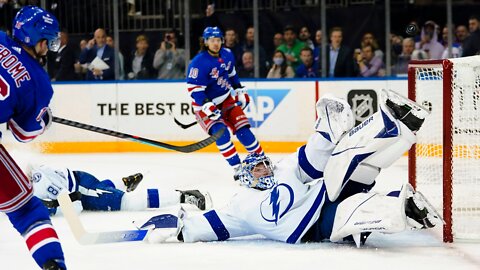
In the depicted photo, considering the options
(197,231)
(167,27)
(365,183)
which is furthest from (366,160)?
(167,27)

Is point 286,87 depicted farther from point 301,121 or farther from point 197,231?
point 197,231

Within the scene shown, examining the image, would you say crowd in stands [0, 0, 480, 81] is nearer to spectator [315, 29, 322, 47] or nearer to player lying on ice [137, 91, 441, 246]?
spectator [315, 29, 322, 47]

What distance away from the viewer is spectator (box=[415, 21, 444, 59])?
8352 millimetres

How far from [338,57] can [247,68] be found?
88 cm

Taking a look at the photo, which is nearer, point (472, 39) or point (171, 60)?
point (472, 39)

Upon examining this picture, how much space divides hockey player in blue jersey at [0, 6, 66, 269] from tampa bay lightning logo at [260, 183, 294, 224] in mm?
1085

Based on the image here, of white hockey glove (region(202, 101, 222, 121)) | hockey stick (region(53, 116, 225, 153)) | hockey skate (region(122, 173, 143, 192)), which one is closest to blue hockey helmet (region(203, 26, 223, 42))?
white hockey glove (region(202, 101, 222, 121))

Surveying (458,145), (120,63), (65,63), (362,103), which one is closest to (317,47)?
(362,103)

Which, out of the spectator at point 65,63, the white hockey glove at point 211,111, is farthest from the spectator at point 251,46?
the white hockey glove at point 211,111

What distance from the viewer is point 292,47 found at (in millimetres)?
8672

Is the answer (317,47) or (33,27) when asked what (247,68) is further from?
(33,27)

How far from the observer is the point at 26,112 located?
3006mm

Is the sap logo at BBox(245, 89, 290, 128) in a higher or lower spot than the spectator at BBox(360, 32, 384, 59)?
lower

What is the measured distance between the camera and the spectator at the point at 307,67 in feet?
28.1
